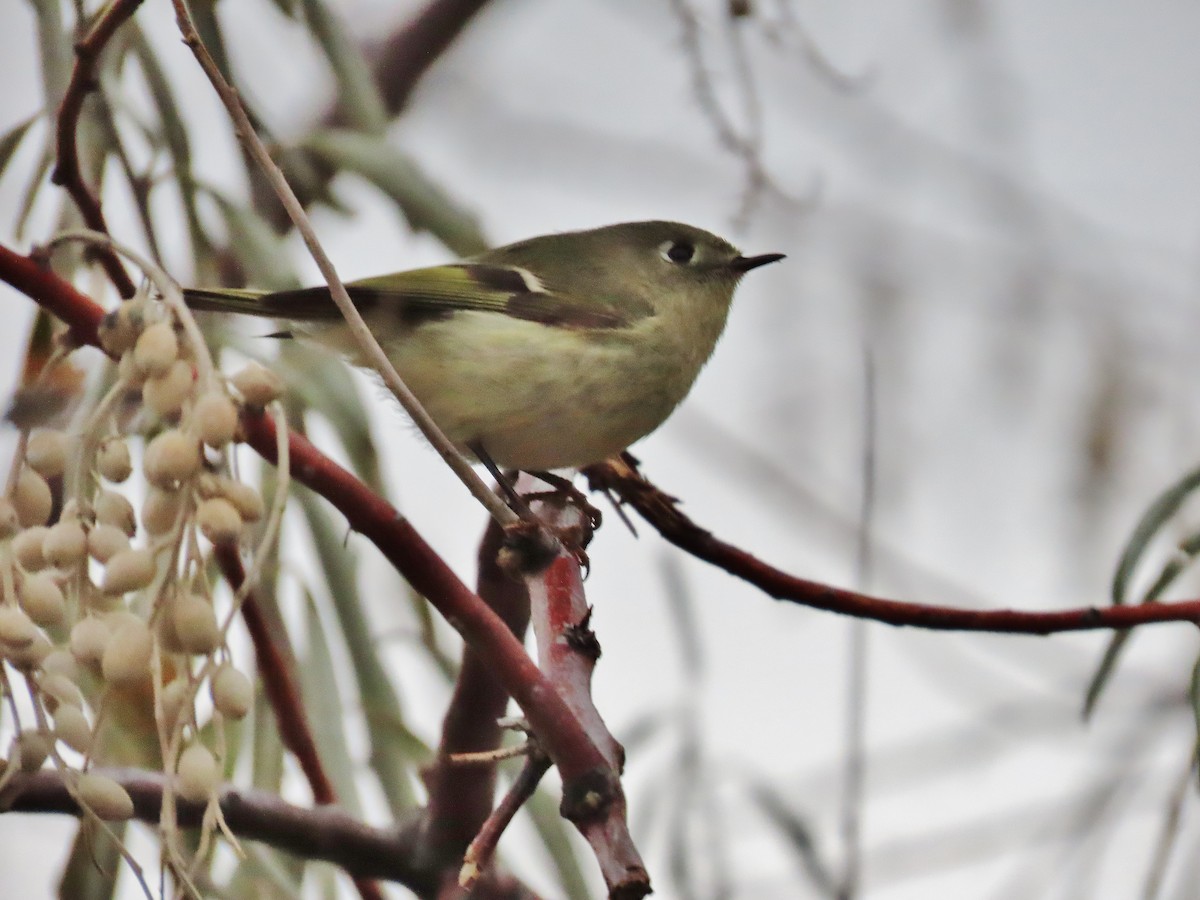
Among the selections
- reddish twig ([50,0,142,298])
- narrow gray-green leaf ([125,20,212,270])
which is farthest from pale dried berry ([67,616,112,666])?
narrow gray-green leaf ([125,20,212,270])

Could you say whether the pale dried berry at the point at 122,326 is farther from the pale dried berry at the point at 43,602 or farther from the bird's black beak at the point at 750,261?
the bird's black beak at the point at 750,261

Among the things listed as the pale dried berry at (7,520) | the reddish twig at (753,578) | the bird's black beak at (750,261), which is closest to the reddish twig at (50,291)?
the reddish twig at (753,578)

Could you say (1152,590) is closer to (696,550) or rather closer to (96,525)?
(696,550)

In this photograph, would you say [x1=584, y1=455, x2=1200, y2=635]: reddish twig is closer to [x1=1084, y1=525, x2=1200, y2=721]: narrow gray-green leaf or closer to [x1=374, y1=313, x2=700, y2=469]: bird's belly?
[x1=1084, y1=525, x2=1200, y2=721]: narrow gray-green leaf

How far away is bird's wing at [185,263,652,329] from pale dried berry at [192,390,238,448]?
2.25 feet

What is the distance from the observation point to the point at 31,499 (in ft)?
2.61

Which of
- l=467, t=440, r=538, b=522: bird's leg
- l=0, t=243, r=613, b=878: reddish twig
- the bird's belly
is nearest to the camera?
l=0, t=243, r=613, b=878: reddish twig

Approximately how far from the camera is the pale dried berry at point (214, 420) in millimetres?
698

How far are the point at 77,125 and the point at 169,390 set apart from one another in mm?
422

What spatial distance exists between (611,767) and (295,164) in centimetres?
116

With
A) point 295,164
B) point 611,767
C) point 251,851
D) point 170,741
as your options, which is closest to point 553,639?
point 611,767

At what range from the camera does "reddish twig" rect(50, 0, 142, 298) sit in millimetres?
881

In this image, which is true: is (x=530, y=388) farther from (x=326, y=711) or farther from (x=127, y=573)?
(x=127, y=573)

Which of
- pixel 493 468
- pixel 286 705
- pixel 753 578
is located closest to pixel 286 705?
pixel 286 705
